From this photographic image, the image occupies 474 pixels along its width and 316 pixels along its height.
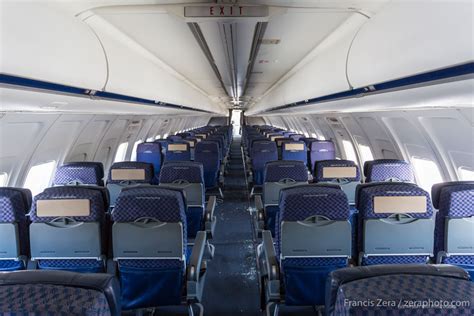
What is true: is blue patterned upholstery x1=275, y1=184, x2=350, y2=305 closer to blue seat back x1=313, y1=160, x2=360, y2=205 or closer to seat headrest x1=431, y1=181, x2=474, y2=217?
seat headrest x1=431, y1=181, x2=474, y2=217

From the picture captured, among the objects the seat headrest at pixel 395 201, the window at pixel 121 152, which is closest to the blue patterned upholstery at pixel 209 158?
the window at pixel 121 152

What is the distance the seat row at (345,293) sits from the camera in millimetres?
1263

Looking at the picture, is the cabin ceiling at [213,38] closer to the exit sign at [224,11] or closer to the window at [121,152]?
the exit sign at [224,11]

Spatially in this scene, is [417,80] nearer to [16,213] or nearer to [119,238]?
[119,238]

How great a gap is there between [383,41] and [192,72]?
6286mm

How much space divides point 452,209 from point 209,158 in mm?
6577

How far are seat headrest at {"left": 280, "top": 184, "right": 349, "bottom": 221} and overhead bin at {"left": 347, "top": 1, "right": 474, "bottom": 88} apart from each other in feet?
3.57

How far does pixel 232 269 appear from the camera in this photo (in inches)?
206

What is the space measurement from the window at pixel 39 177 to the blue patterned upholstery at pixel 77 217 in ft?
10.6

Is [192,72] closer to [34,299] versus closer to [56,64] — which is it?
[56,64]

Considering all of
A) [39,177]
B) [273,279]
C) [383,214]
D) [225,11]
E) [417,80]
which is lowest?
[273,279]

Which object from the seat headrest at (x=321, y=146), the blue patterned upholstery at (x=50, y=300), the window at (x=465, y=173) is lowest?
the blue patterned upholstery at (x=50, y=300)

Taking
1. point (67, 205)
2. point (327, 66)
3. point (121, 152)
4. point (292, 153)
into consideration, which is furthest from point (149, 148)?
point (67, 205)

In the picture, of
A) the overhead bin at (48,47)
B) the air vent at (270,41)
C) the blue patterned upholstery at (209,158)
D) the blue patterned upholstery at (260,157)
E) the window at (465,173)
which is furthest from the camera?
the blue patterned upholstery at (209,158)
